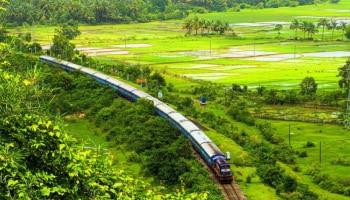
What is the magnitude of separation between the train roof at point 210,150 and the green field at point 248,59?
2.49 m

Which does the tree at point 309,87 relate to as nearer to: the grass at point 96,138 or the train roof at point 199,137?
the grass at point 96,138

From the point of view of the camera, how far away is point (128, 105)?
50250mm

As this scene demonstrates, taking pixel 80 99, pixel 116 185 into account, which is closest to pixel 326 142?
pixel 80 99

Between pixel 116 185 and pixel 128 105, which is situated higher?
pixel 116 185

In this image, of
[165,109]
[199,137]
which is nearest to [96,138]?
[165,109]

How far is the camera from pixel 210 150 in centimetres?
3388

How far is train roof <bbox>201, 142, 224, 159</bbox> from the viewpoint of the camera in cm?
3310

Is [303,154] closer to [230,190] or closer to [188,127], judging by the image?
[188,127]

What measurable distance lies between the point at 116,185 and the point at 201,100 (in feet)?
161

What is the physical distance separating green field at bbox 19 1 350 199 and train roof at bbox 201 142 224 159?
2495 mm

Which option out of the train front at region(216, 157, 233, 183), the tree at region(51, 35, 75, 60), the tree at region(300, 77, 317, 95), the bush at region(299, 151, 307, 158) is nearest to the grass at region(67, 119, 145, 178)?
the train front at region(216, 157, 233, 183)

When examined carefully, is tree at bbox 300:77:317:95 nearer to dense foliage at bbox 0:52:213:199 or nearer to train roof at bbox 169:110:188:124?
train roof at bbox 169:110:188:124

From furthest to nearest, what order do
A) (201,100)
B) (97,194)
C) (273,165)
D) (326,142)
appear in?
(201,100) → (326,142) → (273,165) → (97,194)

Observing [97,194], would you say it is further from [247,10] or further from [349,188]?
[247,10]
